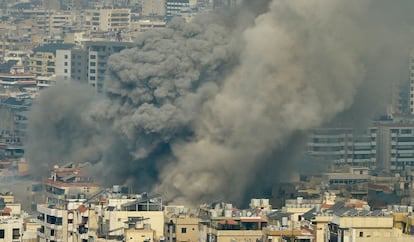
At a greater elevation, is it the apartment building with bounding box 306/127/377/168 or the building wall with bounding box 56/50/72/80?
the building wall with bounding box 56/50/72/80

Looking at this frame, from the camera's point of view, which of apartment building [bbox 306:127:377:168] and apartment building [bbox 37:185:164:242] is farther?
apartment building [bbox 306:127:377:168]

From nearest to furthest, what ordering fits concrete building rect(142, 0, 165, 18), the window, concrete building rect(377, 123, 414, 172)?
the window < concrete building rect(377, 123, 414, 172) < concrete building rect(142, 0, 165, 18)

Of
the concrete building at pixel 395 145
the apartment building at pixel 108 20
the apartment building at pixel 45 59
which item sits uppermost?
the apartment building at pixel 108 20

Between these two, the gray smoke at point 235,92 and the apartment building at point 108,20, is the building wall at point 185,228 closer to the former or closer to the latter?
the gray smoke at point 235,92

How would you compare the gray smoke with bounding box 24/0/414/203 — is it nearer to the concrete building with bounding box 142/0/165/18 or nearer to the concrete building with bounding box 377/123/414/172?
the concrete building with bounding box 377/123/414/172

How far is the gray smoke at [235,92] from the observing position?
169ft

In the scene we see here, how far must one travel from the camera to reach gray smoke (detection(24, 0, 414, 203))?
169 ft

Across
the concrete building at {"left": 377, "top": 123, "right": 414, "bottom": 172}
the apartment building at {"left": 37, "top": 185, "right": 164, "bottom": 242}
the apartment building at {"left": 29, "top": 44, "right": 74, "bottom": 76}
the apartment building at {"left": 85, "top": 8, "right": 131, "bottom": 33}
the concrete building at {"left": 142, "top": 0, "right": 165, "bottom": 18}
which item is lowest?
the concrete building at {"left": 377, "top": 123, "right": 414, "bottom": 172}

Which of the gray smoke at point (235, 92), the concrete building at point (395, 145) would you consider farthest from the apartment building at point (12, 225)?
the concrete building at point (395, 145)

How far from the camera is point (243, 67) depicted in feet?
173

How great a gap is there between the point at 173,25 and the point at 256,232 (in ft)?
48.7

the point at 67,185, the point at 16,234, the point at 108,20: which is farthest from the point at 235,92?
the point at 108,20

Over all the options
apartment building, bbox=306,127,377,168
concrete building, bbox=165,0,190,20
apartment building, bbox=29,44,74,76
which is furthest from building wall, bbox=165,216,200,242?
concrete building, bbox=165,0,190,20

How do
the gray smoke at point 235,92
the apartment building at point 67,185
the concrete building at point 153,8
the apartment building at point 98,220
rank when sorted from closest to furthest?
the apartment building at point 98,220
the apartment building at point 67,185
the gray smoke at point 235,92
the concrete building at point 153,8
